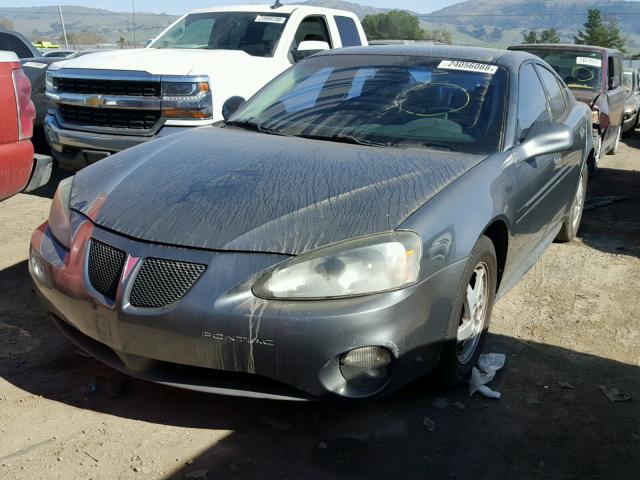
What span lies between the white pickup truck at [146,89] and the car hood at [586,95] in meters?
3.71

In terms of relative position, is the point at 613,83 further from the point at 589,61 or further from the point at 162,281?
the point at 162,281

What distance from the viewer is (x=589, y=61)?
9.83 metres

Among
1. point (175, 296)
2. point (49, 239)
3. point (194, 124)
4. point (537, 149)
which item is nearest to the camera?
point (175, 296)

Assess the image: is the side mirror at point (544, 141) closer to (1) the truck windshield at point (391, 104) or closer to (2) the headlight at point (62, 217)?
(1) the truck windshield at point (391, 104)

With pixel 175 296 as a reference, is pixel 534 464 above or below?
below

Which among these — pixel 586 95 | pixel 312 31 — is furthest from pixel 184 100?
pixel 586 95

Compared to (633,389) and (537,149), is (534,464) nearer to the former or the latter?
(633,389)

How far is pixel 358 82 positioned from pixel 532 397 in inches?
81.9

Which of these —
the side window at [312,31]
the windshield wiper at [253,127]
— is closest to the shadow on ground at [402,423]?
the windshield wiper at [253,127]

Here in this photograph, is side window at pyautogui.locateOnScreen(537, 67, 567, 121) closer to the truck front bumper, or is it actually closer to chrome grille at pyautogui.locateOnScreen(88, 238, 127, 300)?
the truck front bumper

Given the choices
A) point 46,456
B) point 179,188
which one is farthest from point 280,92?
point 46,456

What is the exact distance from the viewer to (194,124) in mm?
6379

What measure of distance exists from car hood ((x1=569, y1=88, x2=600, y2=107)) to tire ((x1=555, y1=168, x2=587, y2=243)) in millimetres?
3498

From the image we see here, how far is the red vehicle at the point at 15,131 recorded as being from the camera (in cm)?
425
